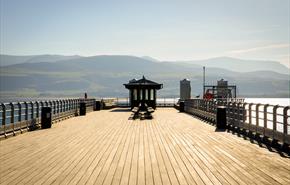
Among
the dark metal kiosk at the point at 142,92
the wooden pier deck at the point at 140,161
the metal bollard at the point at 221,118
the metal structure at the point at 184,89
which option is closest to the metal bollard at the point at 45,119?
the wooden pier deck at the point at 140,161

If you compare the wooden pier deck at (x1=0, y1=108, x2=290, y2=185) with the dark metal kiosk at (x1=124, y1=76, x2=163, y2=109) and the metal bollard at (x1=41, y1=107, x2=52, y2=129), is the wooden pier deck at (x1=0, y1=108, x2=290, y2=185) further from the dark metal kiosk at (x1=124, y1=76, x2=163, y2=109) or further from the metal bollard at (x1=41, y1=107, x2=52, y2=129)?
the dark metal kiosk at (x1=124, y1=76, x2=163, y2=109)

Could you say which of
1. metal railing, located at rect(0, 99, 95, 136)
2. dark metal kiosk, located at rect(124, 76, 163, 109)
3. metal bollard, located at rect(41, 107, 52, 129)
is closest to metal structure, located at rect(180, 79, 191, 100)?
dark metal kiosk, located at rect(124, 76, 163, 109)

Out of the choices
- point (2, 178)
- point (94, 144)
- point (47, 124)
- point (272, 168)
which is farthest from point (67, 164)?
point (47, 124)

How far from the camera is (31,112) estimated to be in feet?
62.3

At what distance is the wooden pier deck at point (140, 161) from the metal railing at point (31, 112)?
4.94 ft

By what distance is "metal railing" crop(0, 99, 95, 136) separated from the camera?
594 inches

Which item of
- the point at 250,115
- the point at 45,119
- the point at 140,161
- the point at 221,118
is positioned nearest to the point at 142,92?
the point at 45,119

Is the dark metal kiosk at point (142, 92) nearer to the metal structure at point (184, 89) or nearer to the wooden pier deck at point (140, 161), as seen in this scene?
the metal structure at point (184, 89)

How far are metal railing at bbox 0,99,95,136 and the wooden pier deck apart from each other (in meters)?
1.51

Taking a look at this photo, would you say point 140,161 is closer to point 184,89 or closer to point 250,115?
point 250,115

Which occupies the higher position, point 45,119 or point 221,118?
point 221,118

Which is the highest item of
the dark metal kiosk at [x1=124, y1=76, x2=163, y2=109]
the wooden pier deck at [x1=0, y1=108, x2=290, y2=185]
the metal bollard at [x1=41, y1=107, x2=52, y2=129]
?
the dark metal kiosk at [x1=124, y1=76, x2=163, y2=109]

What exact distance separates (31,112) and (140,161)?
11.3m

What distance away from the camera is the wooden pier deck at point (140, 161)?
24.5 ft
